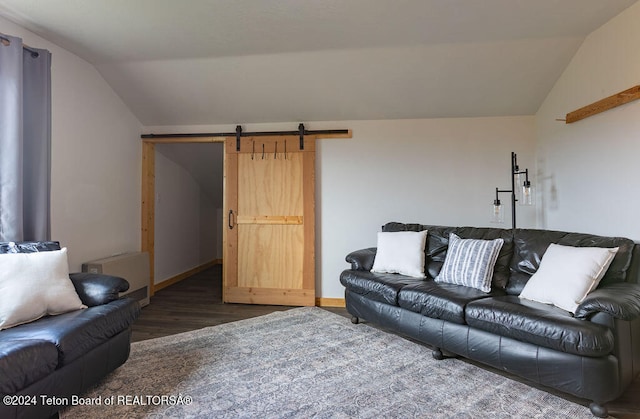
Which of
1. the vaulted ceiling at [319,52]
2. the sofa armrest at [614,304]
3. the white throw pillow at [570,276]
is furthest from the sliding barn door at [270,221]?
the sofa armrest at [614,304]

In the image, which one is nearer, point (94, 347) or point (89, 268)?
point (94, 347)

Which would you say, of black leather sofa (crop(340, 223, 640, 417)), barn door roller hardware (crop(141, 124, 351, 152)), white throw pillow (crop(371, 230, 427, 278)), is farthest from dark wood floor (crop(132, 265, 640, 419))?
barn door roller hardware (crop(141, 124, 351, 152))

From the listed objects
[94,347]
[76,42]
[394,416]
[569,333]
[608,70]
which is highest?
[76,42]

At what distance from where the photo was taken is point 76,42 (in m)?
2.92

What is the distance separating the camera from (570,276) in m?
2.14

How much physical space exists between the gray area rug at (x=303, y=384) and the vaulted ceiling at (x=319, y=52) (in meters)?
2.45

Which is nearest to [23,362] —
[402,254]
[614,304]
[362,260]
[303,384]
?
[303,384]

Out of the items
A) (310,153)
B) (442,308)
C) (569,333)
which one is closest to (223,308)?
(310,153)

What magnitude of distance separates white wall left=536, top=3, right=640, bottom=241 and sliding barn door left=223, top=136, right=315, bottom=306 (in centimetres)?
249

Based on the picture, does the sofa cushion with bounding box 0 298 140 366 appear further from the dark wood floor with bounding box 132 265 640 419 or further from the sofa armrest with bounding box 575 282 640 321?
the sofa armrest with bounding box 575 282 640 321

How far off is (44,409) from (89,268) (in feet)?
6.13

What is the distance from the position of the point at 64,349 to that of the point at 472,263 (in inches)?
107

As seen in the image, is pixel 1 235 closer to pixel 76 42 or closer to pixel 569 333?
pixel 76 42

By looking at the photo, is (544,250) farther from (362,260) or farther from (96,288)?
(96,288)
